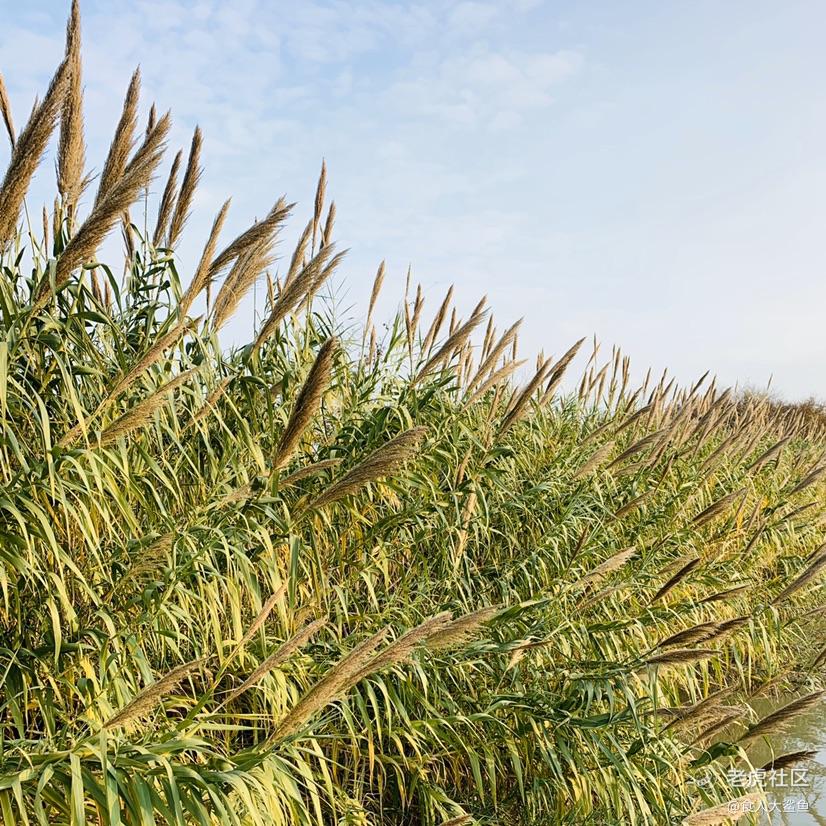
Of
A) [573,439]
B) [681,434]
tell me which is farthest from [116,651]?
[681,434]

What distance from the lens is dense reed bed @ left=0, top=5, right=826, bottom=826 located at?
1732mm

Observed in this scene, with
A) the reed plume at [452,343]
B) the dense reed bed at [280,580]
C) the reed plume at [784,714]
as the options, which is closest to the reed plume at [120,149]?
the dense reed bed at [280,580]

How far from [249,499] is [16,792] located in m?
1.02

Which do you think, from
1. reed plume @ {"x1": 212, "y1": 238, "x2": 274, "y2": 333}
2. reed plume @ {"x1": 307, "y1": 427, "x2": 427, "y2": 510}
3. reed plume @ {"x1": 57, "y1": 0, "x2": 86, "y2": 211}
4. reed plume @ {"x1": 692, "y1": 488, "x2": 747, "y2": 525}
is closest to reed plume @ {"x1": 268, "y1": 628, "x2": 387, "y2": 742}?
reed plume @ {"x1": 307, "y1": 427, "x2": 427, "y2": 510}

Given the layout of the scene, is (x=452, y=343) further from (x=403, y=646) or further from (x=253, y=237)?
(x=403, y=646)

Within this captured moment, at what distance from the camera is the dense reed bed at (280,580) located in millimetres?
1732

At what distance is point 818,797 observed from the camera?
3475mm

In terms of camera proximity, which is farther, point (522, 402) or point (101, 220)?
point (522, 402)

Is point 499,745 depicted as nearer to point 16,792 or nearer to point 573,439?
point 16,792

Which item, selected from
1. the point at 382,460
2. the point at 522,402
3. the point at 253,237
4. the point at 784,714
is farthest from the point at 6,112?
the point at 784,714

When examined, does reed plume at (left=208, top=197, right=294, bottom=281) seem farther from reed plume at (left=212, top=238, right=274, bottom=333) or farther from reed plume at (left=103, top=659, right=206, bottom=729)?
reed plume at (left=103, top=659, right=206, bottom=729)

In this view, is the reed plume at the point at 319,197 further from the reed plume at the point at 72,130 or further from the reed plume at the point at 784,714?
the reed plume at the point at 784,714

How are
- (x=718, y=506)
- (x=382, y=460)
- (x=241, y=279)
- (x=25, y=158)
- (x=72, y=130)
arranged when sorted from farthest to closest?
(x=718, y=506), (x=241, y=279), (x=72, y=130), (x=382, y=460), (x=25, y=158)

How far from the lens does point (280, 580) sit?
7.51ft
